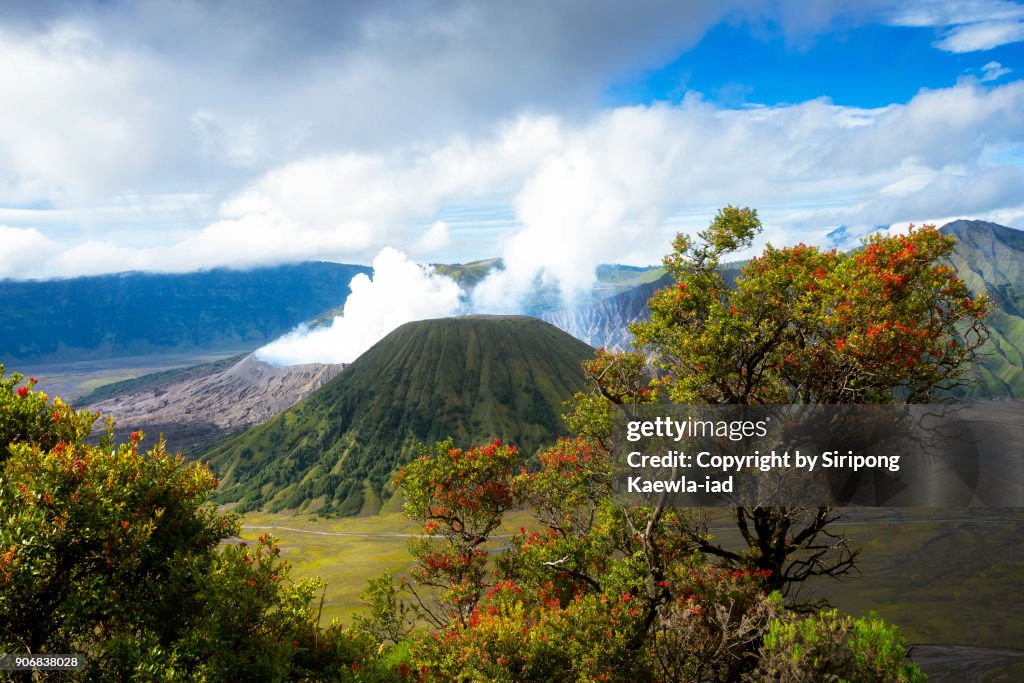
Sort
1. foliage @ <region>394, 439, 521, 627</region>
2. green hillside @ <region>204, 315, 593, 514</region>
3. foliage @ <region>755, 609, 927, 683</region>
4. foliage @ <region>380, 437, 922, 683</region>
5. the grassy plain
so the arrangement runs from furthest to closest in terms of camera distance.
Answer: green hillside @ <region>204, 315, 593, 514</region> → the grassy plain → foliage @ <region>394, 439, 521, 627</region> → foliage @ <region>380, 437, 922, 683</region> → foliage @ <region>755, 609, 927, 683</region>

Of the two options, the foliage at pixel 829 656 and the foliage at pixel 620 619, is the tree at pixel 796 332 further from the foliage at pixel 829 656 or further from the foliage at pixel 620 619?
the foliage at pixel 829 656

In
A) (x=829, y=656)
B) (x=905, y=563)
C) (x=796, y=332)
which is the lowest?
(x=905, y=563)

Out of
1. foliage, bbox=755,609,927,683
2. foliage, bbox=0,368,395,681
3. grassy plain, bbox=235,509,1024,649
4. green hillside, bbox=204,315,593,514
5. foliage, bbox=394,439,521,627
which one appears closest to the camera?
foliage, bbox=0,368,395,681

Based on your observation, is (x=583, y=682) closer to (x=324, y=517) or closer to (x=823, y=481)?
(x=823, y=481)

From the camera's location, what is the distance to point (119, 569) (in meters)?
13.5

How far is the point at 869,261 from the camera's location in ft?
59.0

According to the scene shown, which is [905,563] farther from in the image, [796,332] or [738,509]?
[796,332]

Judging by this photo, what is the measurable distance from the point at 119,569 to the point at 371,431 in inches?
6765

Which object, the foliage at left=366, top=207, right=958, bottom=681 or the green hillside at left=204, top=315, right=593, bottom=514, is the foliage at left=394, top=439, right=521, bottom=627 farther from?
the green hillside at left=204, top=315, right=593, bottom=514

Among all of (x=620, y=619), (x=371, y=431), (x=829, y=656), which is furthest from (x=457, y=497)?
(x=371, y=431)

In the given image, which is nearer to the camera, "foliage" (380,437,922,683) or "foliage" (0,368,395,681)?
"foliage" (0,368,395,681)

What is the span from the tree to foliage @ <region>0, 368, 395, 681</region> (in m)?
12.2

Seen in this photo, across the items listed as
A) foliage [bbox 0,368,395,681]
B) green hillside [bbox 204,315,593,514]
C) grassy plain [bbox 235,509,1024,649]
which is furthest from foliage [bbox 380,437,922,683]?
green hillside [bbox 204,315,593,514]

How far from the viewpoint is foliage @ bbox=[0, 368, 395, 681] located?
Result: 1232 cm
